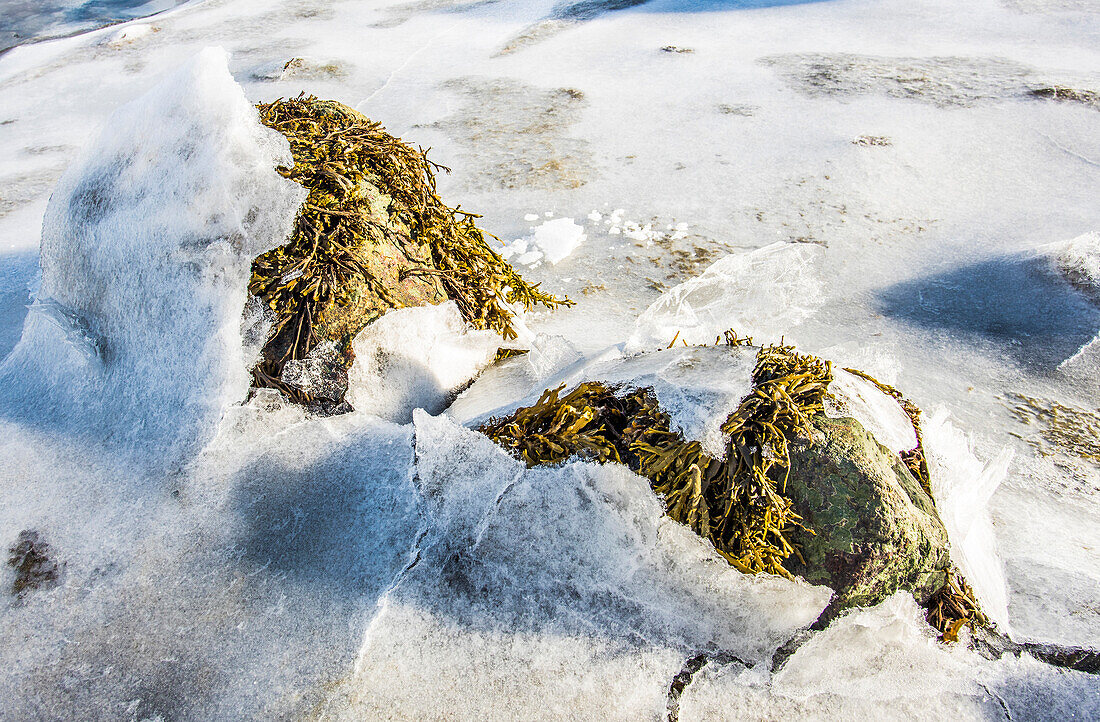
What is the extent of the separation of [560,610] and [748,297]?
2290mm

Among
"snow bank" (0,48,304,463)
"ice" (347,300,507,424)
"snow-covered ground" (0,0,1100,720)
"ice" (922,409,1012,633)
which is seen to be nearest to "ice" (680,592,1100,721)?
"snow-covered ground" (0,0,1100,720)

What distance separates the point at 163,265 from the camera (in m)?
2.54

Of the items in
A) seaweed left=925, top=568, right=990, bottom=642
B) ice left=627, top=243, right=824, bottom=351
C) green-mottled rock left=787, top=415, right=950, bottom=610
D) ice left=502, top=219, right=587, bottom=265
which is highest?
green-mottled rock left=787, top=415, right=950, bottom=610

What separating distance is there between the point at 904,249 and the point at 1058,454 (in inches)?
69.9

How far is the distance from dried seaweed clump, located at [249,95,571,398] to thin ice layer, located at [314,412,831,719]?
36.6 inches

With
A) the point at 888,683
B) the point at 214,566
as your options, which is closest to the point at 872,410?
the point at 888,683

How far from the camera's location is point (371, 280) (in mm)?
2570

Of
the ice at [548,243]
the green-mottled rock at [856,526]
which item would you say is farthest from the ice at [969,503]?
the ice at [548,243]

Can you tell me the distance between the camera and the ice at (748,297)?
10.8 ft

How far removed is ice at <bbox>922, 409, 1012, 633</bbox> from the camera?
2111 mm

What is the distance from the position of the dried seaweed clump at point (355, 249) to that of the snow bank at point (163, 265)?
101 millimetres

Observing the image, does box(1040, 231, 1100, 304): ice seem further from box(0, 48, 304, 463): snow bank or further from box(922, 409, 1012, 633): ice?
box(0, 48, 304, 463): snow bank

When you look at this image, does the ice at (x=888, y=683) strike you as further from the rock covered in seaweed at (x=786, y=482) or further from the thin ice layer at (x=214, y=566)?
the thin ice layer at (x=214, y=566)

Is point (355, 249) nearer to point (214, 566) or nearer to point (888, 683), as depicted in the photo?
point (214, 566)
